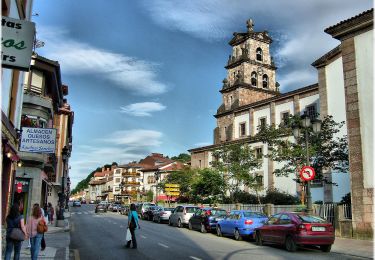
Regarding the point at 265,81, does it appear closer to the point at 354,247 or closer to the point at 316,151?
the point at 316,151

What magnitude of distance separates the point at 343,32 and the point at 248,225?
11558 mm

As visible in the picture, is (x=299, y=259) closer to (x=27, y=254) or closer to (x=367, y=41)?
(x=27, y=254)

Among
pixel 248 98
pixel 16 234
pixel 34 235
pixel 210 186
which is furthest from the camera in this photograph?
pixel 248 98

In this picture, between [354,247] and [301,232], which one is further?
[354,247]

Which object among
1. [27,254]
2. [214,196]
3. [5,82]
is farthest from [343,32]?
[214,196]

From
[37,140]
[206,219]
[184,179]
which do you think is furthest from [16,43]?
[184,179]

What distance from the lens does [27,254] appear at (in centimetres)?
1341

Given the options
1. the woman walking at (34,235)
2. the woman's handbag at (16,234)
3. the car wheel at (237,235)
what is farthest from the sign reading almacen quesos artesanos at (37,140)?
the car wheel at (237,235)

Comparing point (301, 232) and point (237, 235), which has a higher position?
point (301, 232)

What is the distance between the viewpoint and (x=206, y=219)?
971 inches

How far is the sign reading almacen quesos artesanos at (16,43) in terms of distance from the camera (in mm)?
6480

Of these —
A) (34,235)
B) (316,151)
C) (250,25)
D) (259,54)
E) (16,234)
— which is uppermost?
(250,25)

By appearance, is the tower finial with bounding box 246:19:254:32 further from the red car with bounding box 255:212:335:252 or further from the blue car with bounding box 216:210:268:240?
the red car with bounding box 255:212:335:252

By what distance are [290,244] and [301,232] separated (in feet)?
2.74
